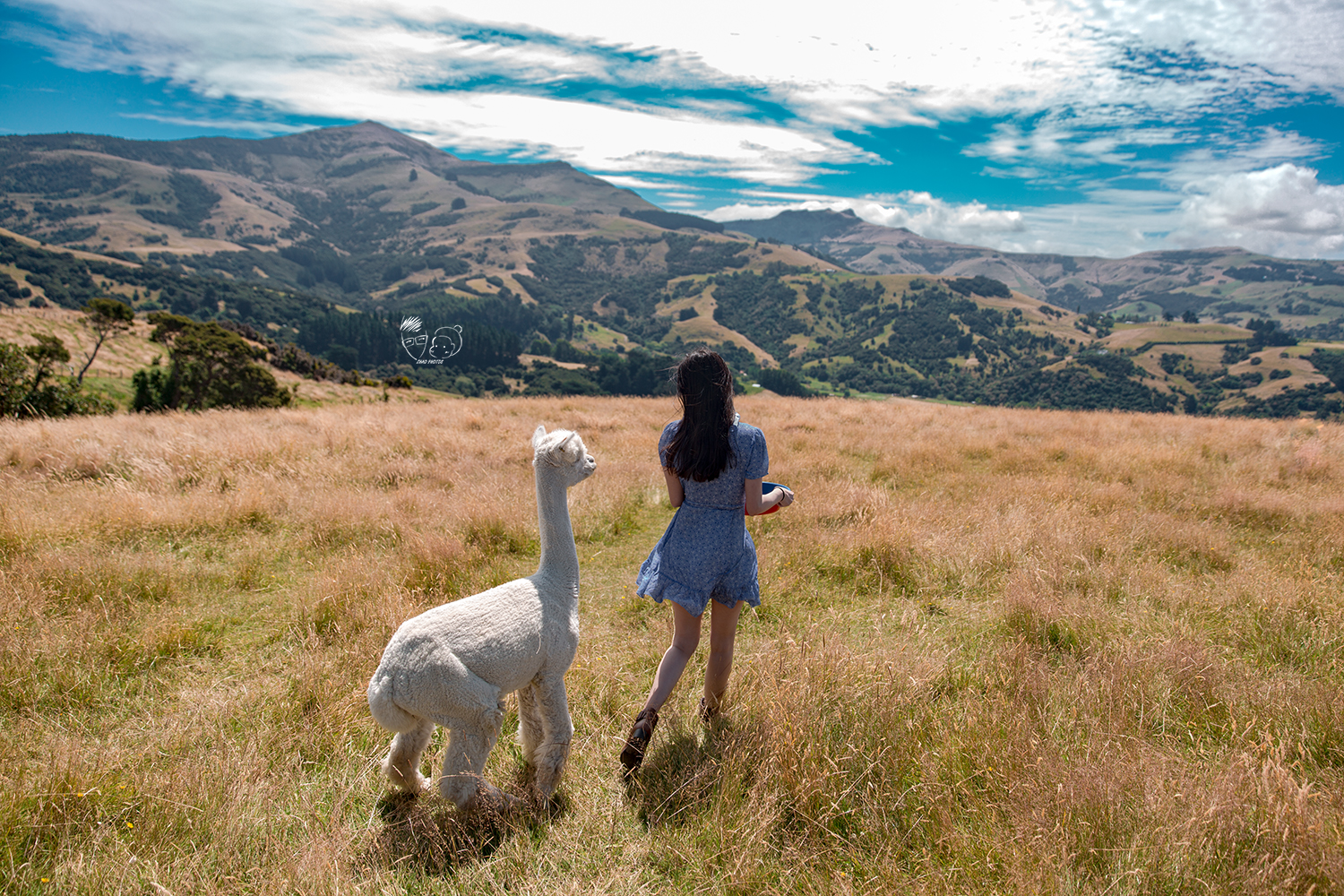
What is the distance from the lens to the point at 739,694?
395cm

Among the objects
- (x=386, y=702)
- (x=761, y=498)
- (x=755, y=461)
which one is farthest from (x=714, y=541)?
(x=386, y=702)

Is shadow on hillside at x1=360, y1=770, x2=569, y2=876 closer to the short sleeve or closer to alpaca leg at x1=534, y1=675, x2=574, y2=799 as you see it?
alpaca leg at x1=534, y1=675, x2=574, y2=799

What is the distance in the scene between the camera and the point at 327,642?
4.70 metres

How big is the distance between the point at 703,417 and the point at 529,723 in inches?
83.3

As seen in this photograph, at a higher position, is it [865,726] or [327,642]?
[865,726]

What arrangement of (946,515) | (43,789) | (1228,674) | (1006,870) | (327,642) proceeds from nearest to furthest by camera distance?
(1006,870)
(43,789)
(1228,674)
(327,642)
(946,515)

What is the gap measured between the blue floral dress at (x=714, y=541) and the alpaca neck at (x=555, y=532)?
0.54 meters

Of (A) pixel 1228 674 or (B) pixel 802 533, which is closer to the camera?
(A) pixel 1228 674

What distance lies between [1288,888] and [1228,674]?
2.26m

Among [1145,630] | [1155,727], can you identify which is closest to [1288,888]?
[1155,727]

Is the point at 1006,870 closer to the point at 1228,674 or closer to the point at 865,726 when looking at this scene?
the point at 865,726

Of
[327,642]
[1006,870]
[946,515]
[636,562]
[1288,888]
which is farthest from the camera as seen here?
[946,515]

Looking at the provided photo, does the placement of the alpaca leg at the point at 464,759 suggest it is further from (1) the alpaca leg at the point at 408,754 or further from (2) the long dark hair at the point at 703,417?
(2) the long dark hair at the point at 703,417

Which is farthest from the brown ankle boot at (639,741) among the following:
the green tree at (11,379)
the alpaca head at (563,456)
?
the green tree at (11,379)
